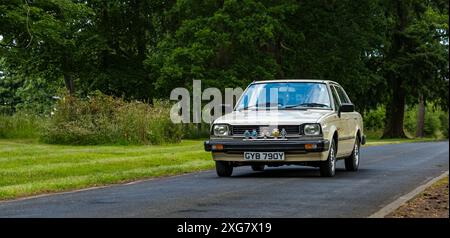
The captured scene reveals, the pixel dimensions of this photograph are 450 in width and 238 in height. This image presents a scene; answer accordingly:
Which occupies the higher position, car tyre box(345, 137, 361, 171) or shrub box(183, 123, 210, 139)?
shrub box(183, 123, 210, 139)

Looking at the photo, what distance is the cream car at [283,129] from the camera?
45.6ft

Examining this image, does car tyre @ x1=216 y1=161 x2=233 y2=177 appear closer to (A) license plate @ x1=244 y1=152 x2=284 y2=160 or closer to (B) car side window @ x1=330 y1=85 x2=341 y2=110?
(A) license plate @ x1=244 y1=152 x2=284 y2=160

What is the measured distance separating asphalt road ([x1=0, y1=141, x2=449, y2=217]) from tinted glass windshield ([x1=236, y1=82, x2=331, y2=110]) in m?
1.38

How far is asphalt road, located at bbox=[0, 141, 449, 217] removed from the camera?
30.0 ft

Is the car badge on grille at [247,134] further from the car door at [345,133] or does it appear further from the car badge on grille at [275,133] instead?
the car door at [345,133]

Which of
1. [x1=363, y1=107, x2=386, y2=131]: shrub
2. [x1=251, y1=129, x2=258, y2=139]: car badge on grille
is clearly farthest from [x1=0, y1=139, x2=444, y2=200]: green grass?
[x1=363, y1=107, x2=386, y2=131]: shrub

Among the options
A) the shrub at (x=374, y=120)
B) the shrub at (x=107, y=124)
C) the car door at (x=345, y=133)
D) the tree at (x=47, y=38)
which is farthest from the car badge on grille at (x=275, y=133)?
the shrub at (x=374, y=120)

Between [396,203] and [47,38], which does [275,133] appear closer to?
[396,203]

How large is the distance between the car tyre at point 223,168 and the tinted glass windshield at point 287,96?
4.11 feet

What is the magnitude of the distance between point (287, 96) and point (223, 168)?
194cm

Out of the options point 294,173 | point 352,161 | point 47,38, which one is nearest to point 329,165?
point 294,173

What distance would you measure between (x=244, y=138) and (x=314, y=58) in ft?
103

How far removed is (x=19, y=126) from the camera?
30.6m

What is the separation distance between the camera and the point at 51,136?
27047 mm
